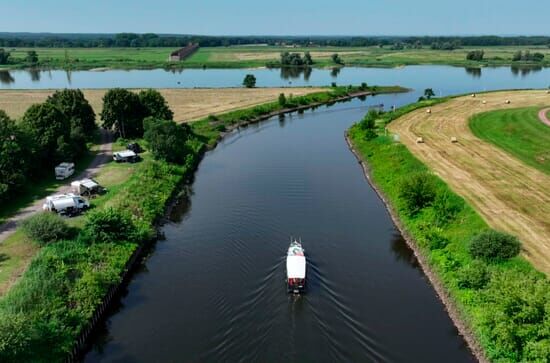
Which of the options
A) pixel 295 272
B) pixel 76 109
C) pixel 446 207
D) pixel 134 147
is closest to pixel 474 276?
pixel 295 272

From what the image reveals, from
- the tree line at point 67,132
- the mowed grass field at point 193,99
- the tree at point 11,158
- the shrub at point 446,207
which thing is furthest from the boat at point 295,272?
the mowed grass field at point 193,99

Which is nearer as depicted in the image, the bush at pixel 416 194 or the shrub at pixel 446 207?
the shrub at pixel 446 207

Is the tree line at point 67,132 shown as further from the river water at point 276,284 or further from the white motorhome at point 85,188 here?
the river water at point 276,284

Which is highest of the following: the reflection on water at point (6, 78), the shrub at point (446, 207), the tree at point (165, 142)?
the reflection on water at point (6, 78)

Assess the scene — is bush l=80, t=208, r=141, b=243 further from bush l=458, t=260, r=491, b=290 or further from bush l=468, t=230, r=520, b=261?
bush l=468, t=230, r=520, b=261

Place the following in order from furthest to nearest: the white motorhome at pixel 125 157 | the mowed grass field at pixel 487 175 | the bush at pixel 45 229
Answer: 1. the white motorhome at pixel 125 157
2. the mowed grass field at pixel 487 175
3. the bush at pixel 45 229

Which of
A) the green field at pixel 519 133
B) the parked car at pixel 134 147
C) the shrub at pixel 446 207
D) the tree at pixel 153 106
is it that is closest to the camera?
the shrub at pixel 446 207

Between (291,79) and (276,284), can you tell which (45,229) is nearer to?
(276,284)
